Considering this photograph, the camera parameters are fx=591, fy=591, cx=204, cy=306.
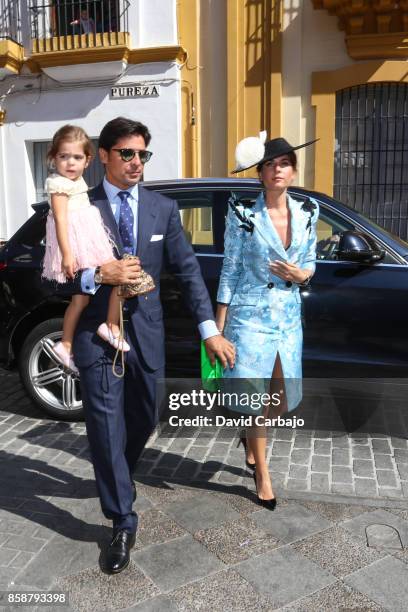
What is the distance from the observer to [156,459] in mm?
3930

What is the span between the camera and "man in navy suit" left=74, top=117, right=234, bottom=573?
2.65 meters

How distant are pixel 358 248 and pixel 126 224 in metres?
1.92

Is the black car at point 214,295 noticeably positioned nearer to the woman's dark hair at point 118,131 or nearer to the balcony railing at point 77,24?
the woman's dark hair at point 118,131

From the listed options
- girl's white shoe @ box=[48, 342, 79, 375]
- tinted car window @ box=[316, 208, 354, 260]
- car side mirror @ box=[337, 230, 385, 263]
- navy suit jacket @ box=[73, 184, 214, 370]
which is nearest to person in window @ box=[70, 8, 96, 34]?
tinted car window @ box=[316, 208, 354, 260]

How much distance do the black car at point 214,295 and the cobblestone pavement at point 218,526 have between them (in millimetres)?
A: 518

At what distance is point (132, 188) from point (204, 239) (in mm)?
1740

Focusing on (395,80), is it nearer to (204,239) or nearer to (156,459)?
(204,239)

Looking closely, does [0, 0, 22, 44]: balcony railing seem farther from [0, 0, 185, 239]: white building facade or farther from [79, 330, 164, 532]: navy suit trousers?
[79, 330, 164, 532]: navy suit trousers

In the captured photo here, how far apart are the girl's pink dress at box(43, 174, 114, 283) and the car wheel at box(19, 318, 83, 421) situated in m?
2.05

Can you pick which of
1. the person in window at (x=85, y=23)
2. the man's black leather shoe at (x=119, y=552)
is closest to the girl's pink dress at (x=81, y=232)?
the man's black leather shoe at (x=119, y=552)

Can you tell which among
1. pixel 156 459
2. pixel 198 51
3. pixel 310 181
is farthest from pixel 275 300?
pixel 198 51

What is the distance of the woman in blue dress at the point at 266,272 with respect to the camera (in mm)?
3014

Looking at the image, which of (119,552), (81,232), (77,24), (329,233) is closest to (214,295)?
(329,233)

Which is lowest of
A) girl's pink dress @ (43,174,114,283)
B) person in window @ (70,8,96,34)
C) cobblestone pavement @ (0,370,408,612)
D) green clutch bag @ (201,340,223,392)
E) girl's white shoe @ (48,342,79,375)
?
cobblestone pavement @ (0,370,408,612)
